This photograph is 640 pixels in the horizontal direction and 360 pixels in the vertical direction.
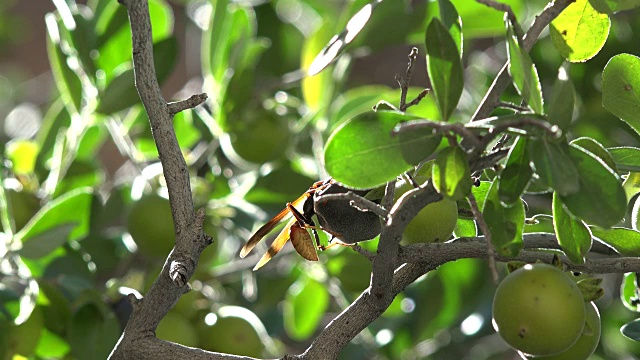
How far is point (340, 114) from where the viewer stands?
1.07 metres

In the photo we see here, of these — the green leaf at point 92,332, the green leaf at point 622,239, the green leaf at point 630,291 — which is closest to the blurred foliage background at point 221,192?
the green leaf at point 92,332

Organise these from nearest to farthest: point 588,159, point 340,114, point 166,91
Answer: point 588,159 → point 340,114 → point 166,91

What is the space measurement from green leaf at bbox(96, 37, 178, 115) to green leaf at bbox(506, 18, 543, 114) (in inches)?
22.0

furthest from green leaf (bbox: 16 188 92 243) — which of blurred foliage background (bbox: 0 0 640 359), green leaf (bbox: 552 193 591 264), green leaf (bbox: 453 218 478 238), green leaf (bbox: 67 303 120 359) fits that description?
green leaf (bbox: 552 193 591 264)

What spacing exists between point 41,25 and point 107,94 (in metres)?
2.47

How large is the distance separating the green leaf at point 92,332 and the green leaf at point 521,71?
527 mm

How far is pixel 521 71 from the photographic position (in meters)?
0.48

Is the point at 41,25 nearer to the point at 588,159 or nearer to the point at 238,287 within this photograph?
the point at 238,287

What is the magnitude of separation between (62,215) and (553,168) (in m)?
0.61

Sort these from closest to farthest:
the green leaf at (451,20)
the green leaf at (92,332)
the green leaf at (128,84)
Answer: the green leaf at (451,20) < the green leaf at (92,332) < the green leaf at (128,84)

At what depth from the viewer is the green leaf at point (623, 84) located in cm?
60

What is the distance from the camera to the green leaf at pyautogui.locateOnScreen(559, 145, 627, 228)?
1.60ft

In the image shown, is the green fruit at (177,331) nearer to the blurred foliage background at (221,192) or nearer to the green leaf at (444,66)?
the blurred foliage background at (221,192)

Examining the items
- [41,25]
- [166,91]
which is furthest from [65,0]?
[41,25]
